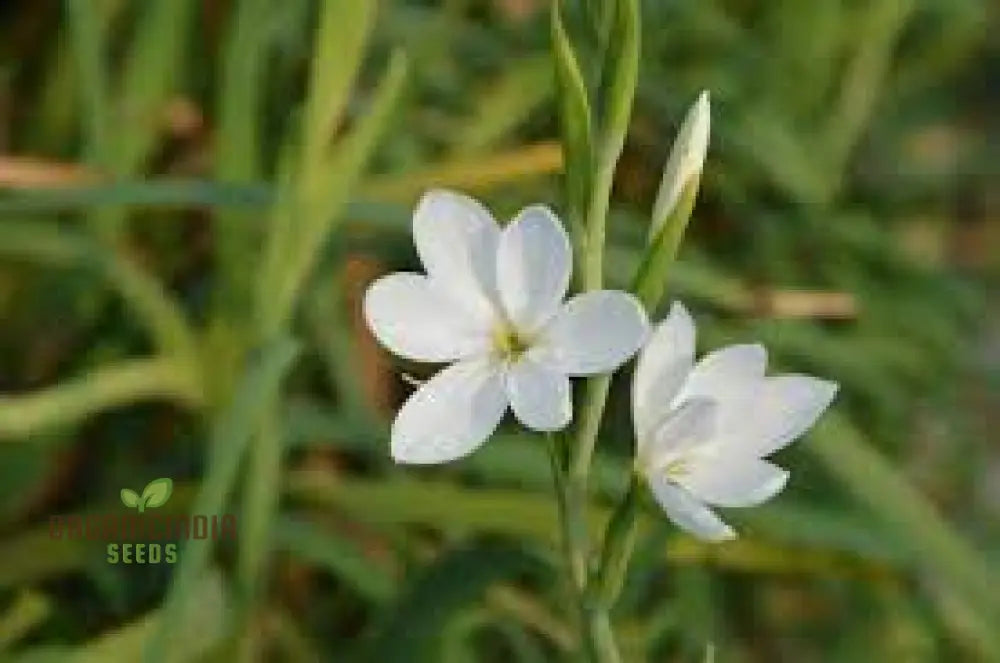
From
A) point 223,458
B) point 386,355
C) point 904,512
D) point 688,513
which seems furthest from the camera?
point 386,355

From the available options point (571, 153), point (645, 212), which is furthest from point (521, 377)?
point (645, 212)

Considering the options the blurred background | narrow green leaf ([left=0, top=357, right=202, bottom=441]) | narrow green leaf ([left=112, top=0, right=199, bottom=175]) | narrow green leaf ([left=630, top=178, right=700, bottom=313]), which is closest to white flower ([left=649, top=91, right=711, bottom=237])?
narrow green leaf ([left=630, top=178, right=700, bottom=313])

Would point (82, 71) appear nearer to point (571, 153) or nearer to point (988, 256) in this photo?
point (571, 153)

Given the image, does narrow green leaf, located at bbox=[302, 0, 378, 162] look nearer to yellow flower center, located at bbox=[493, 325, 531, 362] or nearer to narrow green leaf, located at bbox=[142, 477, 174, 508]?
narrow green leaf, located at bbox=[142, 477, 174, 508]

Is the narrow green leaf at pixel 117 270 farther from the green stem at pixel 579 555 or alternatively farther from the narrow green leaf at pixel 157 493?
the green stem at pixel 579 555

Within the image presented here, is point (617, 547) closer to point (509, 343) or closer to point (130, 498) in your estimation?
point (509, 343)

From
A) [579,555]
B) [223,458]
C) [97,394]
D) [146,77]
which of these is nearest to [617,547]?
[579,555]
